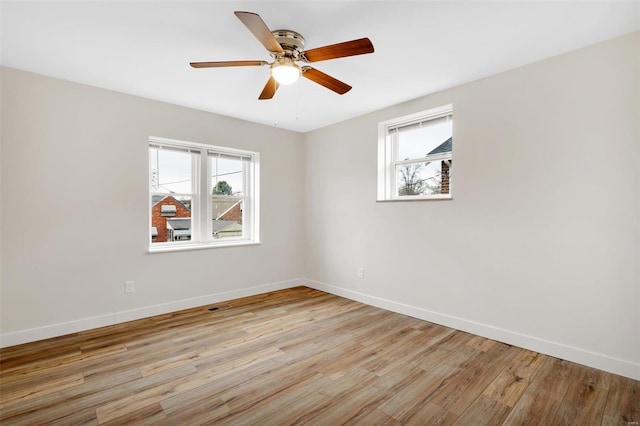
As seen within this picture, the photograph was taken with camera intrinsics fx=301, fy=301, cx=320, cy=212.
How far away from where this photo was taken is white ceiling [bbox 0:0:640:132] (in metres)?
1.92

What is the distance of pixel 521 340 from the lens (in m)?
2.65

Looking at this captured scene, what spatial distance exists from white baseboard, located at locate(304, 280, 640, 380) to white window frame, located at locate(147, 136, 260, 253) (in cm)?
194

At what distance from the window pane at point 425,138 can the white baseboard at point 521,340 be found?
1790 mm

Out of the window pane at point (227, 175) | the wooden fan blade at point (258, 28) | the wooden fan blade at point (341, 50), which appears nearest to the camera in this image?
the wooden fan blade at point (258, 28)

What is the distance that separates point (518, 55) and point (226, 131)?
10.8 ft

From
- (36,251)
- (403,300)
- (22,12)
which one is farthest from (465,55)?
(36,251)

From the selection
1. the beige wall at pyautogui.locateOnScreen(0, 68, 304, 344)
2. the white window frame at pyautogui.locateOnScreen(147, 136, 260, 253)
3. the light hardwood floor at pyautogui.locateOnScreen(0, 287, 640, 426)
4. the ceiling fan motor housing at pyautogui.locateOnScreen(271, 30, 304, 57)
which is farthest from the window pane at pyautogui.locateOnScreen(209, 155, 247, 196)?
the ceiling fan motor housing at pyautogui.locateOnScreen(271, 30, 304, 57)

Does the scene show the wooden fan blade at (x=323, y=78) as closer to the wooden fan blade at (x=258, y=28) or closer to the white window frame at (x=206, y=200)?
the wooden fan blade at (x=258, y=28)

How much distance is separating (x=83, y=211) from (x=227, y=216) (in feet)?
5.44

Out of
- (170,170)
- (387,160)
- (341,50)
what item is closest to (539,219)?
(387,160)

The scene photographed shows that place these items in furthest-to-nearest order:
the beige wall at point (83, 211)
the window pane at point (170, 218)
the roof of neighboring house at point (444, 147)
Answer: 1. the window pane at point (170, 218)
2. the roof of neighboring house at point (444, 147)
3. the beige wall at point (83, 211)

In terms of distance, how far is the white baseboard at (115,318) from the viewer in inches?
107

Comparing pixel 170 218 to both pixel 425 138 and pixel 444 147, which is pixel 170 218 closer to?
pixel 425 138

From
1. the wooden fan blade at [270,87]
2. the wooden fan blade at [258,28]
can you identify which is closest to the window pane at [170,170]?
the wooden fan blade at [270,87]
